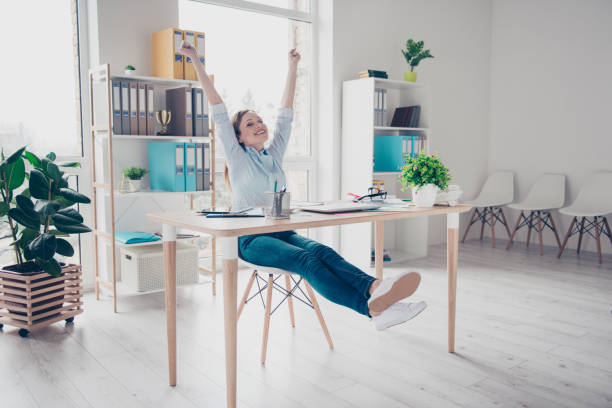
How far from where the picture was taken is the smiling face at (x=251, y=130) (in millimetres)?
2572

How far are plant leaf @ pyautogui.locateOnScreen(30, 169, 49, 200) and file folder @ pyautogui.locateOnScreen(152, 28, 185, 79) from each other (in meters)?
1.06

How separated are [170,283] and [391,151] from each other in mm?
2813

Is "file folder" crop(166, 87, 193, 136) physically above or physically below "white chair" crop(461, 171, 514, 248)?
above

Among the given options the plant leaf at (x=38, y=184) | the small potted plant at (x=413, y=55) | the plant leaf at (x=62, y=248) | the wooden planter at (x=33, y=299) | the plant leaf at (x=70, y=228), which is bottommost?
the wooden planter at (x=33, y=299)

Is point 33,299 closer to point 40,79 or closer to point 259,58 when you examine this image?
point 40,79

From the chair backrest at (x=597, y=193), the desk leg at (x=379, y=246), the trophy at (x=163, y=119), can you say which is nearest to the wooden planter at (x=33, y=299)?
the trophy at (x=163, y=119)

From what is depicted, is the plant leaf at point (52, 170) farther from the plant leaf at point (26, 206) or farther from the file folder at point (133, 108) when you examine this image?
the file folder at point (133, 108)

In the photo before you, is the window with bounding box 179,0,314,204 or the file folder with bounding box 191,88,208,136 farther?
the window with bounding box 179,0,314,204

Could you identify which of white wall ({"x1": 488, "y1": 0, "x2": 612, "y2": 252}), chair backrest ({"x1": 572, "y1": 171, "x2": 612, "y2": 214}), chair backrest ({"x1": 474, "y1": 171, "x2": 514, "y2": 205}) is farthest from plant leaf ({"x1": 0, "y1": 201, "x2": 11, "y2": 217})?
white wall ({"x1": 488, "y1": 0, "x2": 612, "y2": 252})

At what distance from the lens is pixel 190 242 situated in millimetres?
3842

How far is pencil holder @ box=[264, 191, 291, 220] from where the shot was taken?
1.94 meters

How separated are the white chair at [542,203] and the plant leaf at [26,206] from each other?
4038 millimetres

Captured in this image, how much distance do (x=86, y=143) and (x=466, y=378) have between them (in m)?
2.75

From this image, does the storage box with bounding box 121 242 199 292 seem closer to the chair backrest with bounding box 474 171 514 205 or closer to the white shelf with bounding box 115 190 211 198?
the white shelf with bounding box 115 190 211 198
